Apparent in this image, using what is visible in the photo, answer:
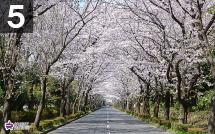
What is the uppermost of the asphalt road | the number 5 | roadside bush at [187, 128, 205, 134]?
the number 5

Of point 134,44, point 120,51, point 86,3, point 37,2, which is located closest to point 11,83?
point 37,2

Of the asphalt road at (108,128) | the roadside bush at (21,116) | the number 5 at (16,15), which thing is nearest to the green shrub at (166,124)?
the asphalt road at (108,128)

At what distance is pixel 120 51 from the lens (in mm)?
45156

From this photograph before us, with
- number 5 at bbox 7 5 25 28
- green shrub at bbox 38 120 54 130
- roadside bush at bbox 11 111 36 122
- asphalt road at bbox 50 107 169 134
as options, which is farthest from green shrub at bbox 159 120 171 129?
number 5 at bbox 7 5 25 28

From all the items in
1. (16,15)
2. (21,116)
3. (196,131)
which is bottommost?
(196,131)

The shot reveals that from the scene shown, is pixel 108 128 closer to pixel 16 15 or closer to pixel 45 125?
pixel 45 125

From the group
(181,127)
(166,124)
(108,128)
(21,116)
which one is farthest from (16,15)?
(21,116)

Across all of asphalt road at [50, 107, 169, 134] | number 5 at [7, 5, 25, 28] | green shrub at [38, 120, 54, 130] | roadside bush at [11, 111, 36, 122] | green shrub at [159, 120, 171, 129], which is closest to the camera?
number 5 at [7, 5, 25, 28]

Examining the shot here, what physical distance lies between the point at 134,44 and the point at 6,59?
667 inches

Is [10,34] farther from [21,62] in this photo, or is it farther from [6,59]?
[21,62]

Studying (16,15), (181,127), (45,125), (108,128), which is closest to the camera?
(16,15)

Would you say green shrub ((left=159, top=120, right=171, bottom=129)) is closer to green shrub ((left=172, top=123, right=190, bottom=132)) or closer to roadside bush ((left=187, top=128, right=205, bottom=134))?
green shrub ((left=172, top=123, right=190, bottom=132))

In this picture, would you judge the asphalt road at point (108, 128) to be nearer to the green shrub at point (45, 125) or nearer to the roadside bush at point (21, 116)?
the green shrub at point (45, 125)

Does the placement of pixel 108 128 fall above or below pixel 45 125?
below
